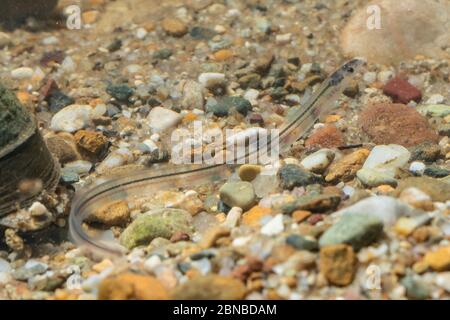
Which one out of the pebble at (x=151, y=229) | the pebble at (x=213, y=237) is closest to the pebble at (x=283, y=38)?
the pebble at (x=151, y=229)

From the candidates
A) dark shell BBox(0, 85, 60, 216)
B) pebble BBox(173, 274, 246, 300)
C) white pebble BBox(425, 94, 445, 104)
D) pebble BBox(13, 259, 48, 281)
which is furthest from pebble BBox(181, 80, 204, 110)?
pebble BBox(173, 274, 246, 300)

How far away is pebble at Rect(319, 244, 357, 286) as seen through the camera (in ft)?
8.32

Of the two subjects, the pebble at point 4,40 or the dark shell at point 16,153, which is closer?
the dark shell at point 16,153

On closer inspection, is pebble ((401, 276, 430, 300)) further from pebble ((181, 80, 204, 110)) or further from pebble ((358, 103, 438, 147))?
pebble ((181, 80, 204, 110))

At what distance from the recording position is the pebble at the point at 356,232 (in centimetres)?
261

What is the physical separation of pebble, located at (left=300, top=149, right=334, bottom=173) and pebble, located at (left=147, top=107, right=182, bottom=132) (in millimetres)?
1550

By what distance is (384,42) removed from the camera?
6.21m

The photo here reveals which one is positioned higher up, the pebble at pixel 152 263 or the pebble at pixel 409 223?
the pebble at pixel 409 223

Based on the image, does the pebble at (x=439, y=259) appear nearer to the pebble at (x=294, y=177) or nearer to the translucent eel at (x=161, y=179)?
the pebble at (x=294, y=177)

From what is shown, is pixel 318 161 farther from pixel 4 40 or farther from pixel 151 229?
pixel 4 40

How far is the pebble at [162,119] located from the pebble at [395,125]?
1.83m

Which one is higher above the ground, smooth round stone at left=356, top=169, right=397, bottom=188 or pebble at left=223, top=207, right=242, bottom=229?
smooth round stone at left=356, top=169, right=397, bottom=188

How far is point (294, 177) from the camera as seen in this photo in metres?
4.04

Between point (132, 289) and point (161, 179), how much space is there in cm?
183
